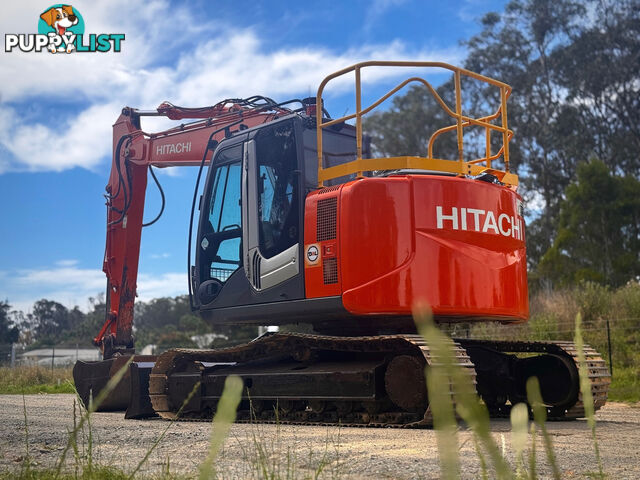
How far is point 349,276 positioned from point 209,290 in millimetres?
2173

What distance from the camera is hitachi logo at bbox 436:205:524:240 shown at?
743 centimetres

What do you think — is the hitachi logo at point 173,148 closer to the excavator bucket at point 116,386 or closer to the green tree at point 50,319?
the excavator bucket at point 116,386

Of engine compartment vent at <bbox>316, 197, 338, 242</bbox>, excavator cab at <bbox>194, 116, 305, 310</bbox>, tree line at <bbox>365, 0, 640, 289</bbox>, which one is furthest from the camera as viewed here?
tree line at <bbox>365, 0, 640, 289</bbox>

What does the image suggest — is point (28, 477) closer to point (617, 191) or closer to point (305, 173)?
point (305, 173)

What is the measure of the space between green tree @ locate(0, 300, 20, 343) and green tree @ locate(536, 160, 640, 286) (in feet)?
105

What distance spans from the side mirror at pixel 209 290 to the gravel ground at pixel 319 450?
5.87 ft

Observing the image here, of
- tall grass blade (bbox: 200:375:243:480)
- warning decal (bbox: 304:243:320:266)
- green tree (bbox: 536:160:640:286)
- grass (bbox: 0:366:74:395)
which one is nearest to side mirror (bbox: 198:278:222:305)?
warning decal (bbox: 304:243:320:266)

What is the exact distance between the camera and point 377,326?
788 cm

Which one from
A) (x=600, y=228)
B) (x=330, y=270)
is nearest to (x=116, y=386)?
(x=330, y=270)

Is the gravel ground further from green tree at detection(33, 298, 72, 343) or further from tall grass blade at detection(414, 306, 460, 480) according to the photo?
green tree at detection(33, 298, 72, 343)

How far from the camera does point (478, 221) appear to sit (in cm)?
761

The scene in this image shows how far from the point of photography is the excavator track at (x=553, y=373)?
784 centimetres

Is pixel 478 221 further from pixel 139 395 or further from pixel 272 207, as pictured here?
pixel 139 395

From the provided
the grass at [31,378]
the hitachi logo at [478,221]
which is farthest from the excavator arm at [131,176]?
the grass at [31,378]
